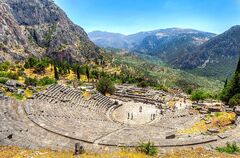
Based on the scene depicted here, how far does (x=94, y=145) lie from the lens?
26.9 m

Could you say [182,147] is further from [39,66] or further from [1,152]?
[39,66]

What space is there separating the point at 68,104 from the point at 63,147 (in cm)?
2756

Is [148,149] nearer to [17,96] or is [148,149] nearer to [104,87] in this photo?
[17,96]

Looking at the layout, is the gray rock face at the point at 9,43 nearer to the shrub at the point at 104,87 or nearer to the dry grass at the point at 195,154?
the shrub at the point at 104,87

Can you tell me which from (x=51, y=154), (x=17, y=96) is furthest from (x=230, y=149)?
(x=17, y=96)

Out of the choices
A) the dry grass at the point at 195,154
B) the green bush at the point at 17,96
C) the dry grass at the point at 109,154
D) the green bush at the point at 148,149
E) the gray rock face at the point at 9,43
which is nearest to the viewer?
the dry grass at the point at 195,154

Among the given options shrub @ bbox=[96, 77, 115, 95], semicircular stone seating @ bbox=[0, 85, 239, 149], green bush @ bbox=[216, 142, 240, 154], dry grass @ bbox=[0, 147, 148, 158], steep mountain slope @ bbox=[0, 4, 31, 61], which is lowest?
→ shrub @ bbox=[96, 77, 115, 95]

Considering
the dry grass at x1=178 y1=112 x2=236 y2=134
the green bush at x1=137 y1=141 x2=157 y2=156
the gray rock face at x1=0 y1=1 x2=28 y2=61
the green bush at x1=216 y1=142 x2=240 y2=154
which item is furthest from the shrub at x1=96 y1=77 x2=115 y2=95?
the gray rock face at x1=0 y1=1 x2=28 y2=61

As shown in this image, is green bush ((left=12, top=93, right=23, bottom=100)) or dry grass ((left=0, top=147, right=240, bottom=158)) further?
green bush ((left=12, top=93, right=23, bottom=100))

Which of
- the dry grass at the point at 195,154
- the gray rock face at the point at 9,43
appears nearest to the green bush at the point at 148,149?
the dry grass at the point at 195,154

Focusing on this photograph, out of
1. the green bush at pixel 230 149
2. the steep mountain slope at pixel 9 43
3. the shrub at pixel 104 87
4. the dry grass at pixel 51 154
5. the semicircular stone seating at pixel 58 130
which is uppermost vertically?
the steep mountain slope at pixel 9 43

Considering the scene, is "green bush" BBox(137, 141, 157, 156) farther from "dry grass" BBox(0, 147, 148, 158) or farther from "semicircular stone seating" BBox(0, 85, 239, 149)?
"semicircular stone seating" BBox(0, 85, 239, 149)

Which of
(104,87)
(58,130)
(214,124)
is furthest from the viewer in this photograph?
(104,87)

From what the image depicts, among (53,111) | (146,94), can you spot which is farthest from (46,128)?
(146,94)
